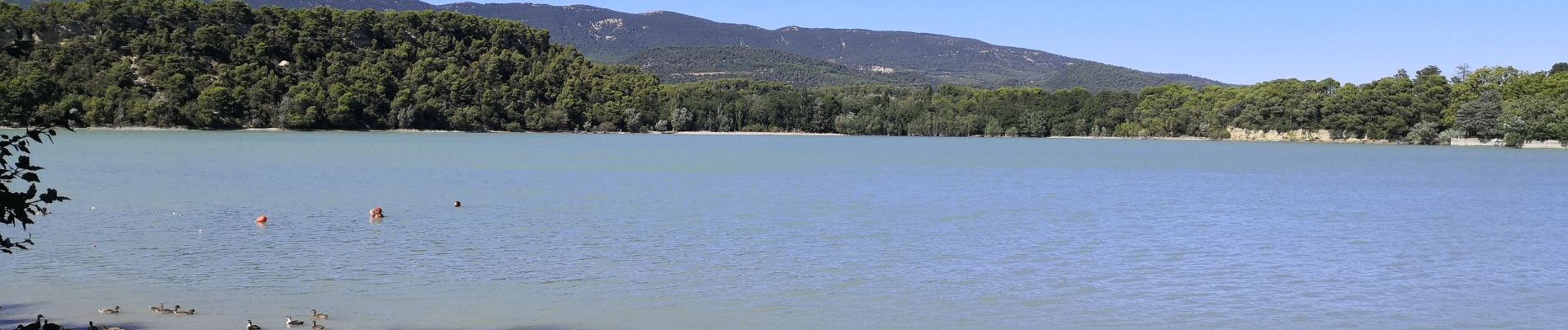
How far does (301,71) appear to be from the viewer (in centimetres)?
11031

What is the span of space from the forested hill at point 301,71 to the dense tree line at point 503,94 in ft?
0.62

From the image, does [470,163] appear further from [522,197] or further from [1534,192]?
[1534,192]

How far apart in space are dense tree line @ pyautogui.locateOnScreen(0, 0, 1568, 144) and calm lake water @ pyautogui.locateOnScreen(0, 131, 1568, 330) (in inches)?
2573

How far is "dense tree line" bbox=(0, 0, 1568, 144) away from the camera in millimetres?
94250

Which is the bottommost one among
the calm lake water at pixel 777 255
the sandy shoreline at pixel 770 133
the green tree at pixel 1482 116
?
the sandy shoreline at pixel 770 133

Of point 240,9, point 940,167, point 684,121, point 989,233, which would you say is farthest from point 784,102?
point 989,233

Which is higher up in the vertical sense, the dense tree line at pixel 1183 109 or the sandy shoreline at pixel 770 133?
the dense tree line at pixel 1183 109

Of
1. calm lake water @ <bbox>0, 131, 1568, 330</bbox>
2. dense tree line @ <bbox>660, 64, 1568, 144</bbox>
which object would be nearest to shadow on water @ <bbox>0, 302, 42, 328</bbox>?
calm lake water @ <bbox>0, 131, 1568, 330</bbox>

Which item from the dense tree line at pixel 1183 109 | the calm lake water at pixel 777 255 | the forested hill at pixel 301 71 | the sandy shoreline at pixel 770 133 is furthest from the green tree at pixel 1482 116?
the forested hill at pixel 301 71

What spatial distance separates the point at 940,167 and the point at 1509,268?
31310mm

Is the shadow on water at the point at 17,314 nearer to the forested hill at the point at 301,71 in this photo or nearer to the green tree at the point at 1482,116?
the forested hill at the point at 301,71

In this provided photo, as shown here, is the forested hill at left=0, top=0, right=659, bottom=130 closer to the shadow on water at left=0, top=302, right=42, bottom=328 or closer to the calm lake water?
the calm lake water

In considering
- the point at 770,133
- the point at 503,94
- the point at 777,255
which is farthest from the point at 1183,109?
the point at 777,255

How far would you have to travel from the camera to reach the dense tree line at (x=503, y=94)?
9425cm
